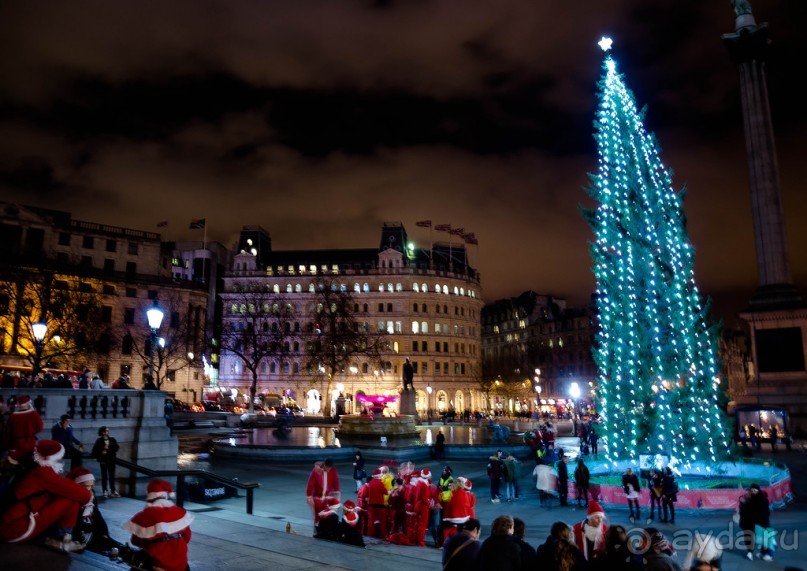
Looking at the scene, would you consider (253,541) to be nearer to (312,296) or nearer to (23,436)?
(23,436)

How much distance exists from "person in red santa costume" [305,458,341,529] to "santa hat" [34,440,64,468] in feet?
21.2

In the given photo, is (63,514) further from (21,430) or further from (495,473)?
(495,473)

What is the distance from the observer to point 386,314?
95500 millimetres

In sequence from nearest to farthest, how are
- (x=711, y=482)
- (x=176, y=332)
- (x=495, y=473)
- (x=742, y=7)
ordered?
(x=495, y=473)
(x=711, y=482)
(x=742, y=7)
(x=176, y=332)

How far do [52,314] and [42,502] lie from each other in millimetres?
51963

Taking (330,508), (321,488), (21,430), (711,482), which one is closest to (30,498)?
(21,430)

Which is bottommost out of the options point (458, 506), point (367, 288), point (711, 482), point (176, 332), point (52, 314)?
point (711, 482)

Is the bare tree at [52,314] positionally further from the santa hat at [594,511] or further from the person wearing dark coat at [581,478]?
the santa hat at [594,511]

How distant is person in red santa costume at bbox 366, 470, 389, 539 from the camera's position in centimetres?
1387

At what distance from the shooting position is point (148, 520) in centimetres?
642

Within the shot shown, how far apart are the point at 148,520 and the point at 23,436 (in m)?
5.22

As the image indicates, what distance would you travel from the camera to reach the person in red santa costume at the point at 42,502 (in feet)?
22.8

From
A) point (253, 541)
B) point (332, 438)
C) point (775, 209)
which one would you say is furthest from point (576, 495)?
point (775, 209)

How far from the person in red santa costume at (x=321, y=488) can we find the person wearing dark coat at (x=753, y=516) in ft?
28.1
